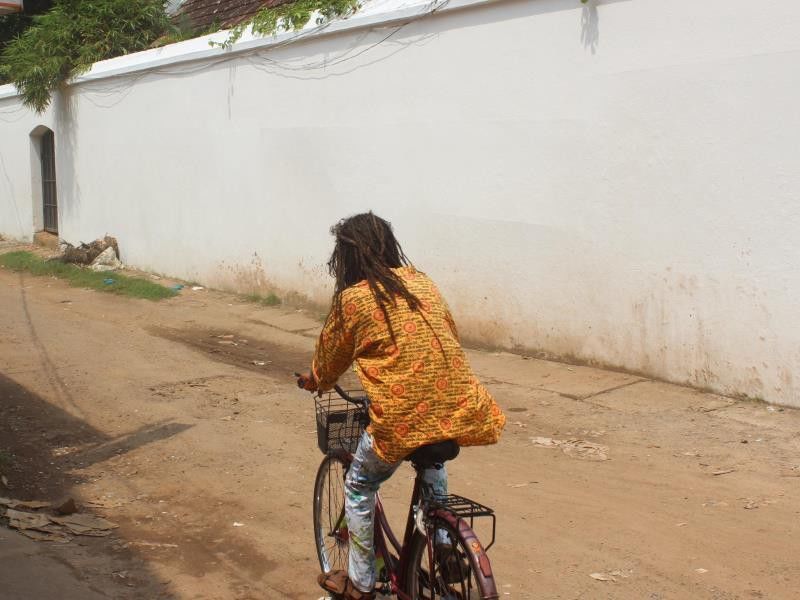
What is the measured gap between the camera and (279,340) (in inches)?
395

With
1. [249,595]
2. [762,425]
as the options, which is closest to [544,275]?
[762,425]

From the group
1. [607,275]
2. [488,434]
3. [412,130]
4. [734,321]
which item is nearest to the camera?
[488,434]

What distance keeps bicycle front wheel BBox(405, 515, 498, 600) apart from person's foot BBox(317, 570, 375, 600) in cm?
28

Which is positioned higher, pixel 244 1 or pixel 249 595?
pixel 244 1

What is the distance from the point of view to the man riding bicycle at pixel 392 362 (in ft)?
10.9

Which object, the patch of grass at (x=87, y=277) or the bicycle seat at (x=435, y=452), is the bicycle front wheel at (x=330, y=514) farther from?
the patch of grass at (x=87, y=277)

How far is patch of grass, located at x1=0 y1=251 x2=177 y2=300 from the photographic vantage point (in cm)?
1271

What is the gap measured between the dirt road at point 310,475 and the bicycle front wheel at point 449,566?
96 cm

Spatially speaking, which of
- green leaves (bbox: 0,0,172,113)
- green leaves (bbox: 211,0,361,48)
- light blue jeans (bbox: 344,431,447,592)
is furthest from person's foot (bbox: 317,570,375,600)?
green leaves (bbox: 0,0,172,113)

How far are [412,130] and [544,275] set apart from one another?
2.21 meters

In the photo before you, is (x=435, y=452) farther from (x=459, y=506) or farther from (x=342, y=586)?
(x=342, y=586)

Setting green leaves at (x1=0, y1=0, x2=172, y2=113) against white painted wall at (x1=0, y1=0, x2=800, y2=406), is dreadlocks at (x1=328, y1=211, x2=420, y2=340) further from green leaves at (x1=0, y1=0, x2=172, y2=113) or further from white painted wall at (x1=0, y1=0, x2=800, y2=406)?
green leaves at (x1=0, y1=0, x2=172, y2=113)

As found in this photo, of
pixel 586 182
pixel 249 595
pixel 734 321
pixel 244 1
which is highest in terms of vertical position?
pixel 244 1

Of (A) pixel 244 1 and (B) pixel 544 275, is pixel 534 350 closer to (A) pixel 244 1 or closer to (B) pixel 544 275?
(B) pixel 544 275
